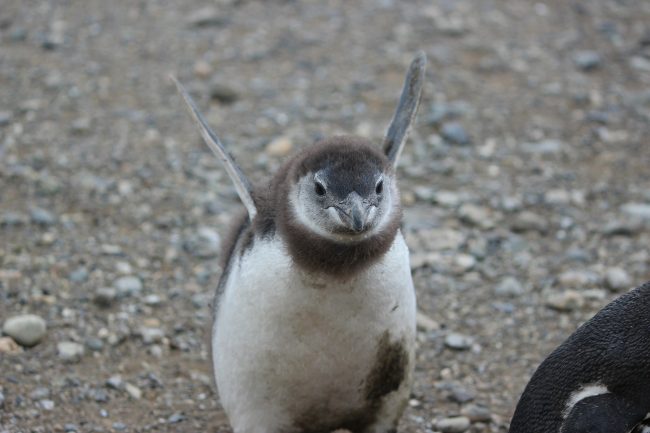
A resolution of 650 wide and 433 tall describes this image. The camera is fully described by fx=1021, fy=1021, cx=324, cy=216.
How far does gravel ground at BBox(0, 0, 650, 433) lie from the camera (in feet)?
14.0

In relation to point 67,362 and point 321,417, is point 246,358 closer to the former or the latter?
point 321,417

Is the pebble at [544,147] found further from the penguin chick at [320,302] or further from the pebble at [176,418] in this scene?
the pebble at [176,418]

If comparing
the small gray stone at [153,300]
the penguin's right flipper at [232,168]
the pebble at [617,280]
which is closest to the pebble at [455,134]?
the pebble at [617,280]

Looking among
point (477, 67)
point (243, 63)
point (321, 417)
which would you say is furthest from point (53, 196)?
point (477, 67)

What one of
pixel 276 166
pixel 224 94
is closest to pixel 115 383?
pixel 276 166

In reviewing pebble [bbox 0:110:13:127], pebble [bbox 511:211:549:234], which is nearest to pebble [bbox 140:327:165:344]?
pebble [bbox 511:211:549:234]

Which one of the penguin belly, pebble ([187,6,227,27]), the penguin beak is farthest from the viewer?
pebble ([187,6,227,27])

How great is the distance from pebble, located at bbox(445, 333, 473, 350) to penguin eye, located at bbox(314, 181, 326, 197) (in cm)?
154

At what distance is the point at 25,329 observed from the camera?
423 centimetres

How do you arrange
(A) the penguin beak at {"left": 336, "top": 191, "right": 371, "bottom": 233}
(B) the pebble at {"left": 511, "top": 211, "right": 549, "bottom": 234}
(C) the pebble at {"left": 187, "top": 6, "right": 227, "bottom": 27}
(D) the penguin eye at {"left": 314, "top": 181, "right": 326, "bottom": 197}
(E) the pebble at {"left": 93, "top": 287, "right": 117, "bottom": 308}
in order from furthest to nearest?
(C) the pebble at {"left": 187, "top": 6, "right": 227, "bottom": 27}
(B) the pebble at {"left": 511, "top": 211, "right": 549, "bottom": 234}
(E) the pebble at {"left": 93, "top": 287, "right": 117, "bottom": 308}
(D) the penguin eye at {"left": 314, "top": 181, "right": 326, "bottom": 197}
(A) the penguin beak at {"left": 336, "top": 191, "right": 371, "bottom": 233}

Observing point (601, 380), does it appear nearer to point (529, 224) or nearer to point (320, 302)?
point (320, 302)

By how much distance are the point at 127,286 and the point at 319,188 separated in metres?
1.80

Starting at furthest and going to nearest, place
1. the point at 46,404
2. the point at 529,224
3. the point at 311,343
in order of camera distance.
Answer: the point at 529,224, the point at 46,404, the point at 311,343

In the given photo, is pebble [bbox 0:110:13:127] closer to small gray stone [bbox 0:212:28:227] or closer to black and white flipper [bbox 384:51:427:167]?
small gray stone [bbox 0:212:28:227]
